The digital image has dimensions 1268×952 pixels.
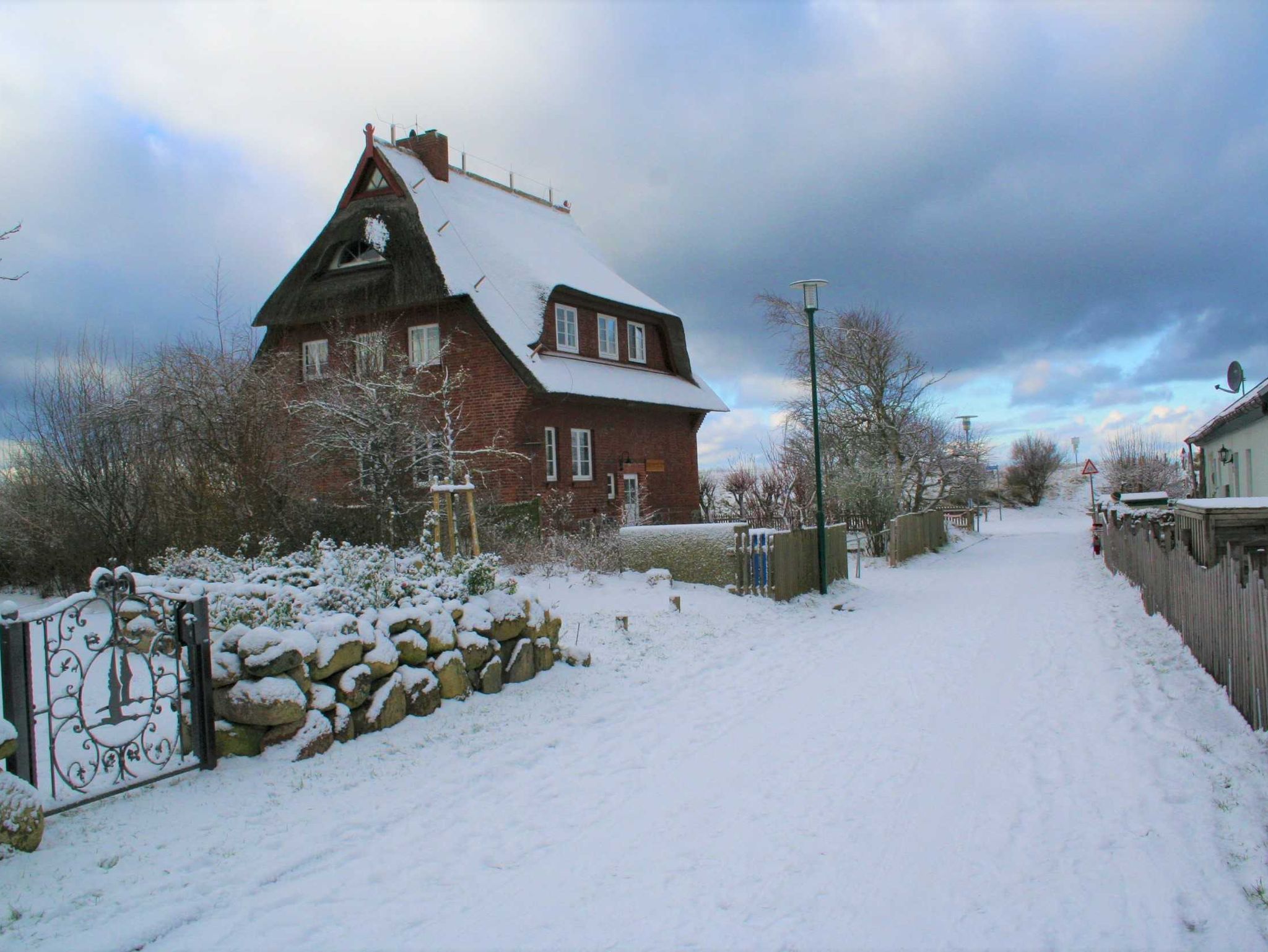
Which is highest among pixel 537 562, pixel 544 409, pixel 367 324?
pixel 367 324

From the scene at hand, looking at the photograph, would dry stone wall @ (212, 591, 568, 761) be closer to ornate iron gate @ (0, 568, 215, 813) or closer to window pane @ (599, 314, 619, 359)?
ornate iron gate @ (0, 568, 215, 813)

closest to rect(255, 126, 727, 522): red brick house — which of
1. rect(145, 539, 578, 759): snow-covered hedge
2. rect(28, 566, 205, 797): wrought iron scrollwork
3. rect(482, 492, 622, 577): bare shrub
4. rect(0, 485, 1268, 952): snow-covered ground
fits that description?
rect(482, 492, 622, 577): bare shrub

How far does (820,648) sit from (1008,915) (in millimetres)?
7138

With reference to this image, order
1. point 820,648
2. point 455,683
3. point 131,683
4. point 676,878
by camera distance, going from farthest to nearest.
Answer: point 820,648 → point 455,683 → point 131,683 → point 676,878

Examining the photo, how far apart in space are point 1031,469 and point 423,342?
51.4 m

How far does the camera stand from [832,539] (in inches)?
682

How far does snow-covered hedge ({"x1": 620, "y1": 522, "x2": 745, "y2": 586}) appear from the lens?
1445 centimetres

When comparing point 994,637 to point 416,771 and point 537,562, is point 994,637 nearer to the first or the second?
point 537,562

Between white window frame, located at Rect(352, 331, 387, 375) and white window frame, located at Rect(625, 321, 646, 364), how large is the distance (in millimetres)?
8757

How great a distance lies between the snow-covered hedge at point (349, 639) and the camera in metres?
6.10

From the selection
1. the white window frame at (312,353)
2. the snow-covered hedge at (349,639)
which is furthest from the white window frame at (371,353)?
the snow-covered hedge at (349,639)

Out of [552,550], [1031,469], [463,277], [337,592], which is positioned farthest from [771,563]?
[1031,469]

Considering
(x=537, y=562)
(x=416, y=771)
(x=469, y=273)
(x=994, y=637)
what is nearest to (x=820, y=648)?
(x=994, y=637)

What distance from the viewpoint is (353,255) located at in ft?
79.9
